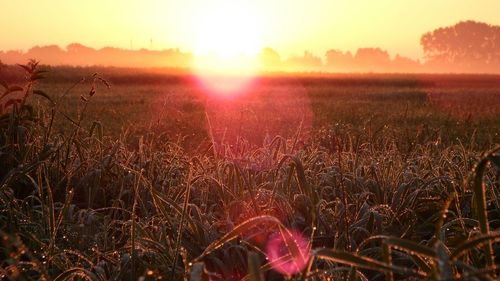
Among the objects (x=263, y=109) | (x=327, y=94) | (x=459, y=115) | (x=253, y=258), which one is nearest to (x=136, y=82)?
(x=327, y=94)

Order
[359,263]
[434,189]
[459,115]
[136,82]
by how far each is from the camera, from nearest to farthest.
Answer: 1. [359,263]
2. [434,189]
3. [459,115]
4. [136,82]

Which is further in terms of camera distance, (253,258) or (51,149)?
(51,149)

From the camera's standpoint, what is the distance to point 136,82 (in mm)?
42156

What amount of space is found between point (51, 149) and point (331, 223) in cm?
196

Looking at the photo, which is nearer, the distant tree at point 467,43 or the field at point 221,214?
the field at point 221,214

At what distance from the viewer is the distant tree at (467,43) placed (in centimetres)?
19062

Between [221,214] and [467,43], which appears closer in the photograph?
[221,214]

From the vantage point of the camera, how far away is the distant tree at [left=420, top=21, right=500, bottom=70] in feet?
625

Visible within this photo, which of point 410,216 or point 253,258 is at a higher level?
point 253,258

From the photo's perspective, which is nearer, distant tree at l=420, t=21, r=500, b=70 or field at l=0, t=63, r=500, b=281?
field at l=0, t=63, r=500, b=281

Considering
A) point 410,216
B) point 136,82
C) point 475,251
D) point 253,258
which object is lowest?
point 136,82

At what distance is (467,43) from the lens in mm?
192875

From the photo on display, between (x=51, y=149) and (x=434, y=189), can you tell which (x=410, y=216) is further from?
(x=51, y=149)

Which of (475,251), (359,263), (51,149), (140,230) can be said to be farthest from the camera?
(51,149)
